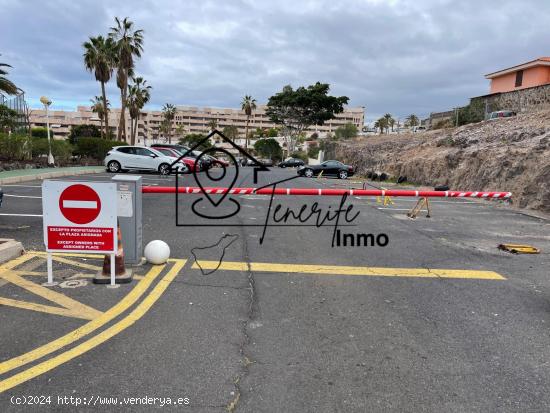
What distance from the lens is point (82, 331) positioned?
3.93m

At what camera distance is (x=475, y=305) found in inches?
197

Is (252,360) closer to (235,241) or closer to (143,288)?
(143,288)

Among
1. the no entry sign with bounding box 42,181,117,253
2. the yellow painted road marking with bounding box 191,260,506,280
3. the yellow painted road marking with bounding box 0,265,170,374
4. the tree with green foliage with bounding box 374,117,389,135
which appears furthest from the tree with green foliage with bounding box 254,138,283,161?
the yellow painted road marking with bounding box 0,265,170,374

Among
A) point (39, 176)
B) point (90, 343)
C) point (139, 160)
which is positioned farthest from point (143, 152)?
point (90, 343)

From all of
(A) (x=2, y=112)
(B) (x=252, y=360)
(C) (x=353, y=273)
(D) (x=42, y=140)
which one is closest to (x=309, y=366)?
(B) (x=252, y=360)

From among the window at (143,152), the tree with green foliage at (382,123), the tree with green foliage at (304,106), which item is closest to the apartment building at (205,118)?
the tree with green foliage at (382,123)

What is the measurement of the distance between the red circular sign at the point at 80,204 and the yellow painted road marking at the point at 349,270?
1633 mm

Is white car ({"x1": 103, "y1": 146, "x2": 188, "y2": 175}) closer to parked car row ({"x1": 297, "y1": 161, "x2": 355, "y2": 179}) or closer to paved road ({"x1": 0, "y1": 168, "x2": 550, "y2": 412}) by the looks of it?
parked car row ({"x1": 297, "y1": 161, "x2": 355, "y2": 179})

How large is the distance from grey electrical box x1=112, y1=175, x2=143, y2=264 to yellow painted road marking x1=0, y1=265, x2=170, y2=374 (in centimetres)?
66

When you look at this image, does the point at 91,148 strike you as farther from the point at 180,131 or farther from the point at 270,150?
the point at 180,131

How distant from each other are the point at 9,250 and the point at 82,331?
2923 mm

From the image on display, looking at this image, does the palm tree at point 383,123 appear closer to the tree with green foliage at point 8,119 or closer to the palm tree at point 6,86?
the tree with green foliage at point 8,119

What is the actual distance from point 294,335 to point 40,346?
2231mm

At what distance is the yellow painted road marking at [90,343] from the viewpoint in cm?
313
